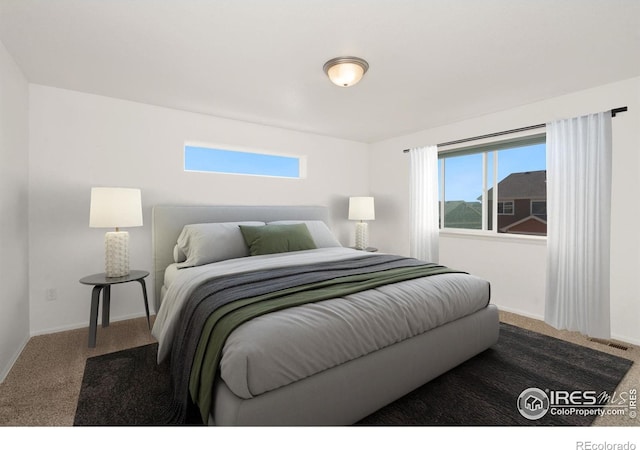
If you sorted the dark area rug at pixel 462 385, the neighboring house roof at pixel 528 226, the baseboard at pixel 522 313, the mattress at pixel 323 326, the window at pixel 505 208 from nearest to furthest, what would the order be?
the mattress at pixel 323 326 → the dark area rug at pixel 462 385 → the baseboard at pixel 522 313 → the neighboring house roof at pixel 528 226 → the window at pixel 505 208

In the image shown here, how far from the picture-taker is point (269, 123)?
13.1 ft

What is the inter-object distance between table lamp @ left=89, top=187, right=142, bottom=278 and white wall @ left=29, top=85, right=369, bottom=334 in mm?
466

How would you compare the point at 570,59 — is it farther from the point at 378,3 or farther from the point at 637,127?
the point at 378,3

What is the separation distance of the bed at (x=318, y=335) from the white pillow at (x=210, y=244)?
2 cm

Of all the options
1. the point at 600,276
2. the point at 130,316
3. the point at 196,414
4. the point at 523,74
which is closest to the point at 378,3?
the point at 523,74

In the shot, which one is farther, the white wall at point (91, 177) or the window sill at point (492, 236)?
the window sill at point (492, 236)

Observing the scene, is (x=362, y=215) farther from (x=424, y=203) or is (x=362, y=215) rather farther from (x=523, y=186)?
(x=523, y=186)

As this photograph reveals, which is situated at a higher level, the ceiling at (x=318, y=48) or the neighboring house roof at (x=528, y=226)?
the ceiling at (x=318, y=48)

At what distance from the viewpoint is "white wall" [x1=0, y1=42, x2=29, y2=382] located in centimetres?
215

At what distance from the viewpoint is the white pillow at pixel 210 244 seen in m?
2.91

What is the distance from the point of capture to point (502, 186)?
3725 mm

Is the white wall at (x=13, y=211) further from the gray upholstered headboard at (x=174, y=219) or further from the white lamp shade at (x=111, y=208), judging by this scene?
the gray upholstered headboard at (x=174, y=219)

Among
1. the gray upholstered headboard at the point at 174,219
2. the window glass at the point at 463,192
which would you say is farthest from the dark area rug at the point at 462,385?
the window glass at the point at 463,192

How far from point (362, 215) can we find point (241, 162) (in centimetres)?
179
